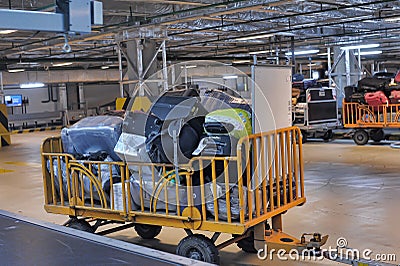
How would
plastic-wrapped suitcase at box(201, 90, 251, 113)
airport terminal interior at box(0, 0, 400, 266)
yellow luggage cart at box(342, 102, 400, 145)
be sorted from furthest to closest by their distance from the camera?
yellow luggage cart at box(342, 102, 400, 145), plastic-wrapped suitcase at box(201, 90, 251, 113), airport terminal interior at box(0, 0, 400, 266)

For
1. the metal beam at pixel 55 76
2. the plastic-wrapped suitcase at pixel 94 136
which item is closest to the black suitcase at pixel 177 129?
the plastic-wrapped suitcase at pixel 94 136

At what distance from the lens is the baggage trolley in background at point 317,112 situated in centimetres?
1291

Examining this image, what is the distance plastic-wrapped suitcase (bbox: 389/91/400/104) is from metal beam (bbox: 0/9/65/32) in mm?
11281

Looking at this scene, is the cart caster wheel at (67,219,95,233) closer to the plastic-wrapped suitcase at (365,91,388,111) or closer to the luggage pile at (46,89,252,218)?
the luggage pile at (46,89,252,218)

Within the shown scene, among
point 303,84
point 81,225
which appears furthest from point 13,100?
point 81,225

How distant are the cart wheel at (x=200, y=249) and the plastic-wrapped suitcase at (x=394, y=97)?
30.2ft

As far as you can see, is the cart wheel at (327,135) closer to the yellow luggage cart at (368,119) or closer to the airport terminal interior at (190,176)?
the yellow luggage cart at (368,119)

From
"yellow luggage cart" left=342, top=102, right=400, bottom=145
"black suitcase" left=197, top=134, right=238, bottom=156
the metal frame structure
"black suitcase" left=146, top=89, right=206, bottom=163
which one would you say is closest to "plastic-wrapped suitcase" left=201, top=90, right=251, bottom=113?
"black suitcase" left=146, top=89, right=206, bottom=163

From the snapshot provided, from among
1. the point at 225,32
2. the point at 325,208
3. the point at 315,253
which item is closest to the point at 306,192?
the point at 325,208

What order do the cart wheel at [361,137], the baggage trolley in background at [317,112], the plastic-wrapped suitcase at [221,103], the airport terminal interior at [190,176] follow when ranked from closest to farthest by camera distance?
the airport terminal interior at [190,176] → the plastic-wrapped suitcase at [221,103] → the cart wheel at [361,137] → the baggage trolley in background at [317,112]

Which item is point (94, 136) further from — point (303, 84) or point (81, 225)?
point (303, 84)

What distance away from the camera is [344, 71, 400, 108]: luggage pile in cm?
1205

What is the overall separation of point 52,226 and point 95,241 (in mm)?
437

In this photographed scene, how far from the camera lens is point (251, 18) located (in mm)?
10906
